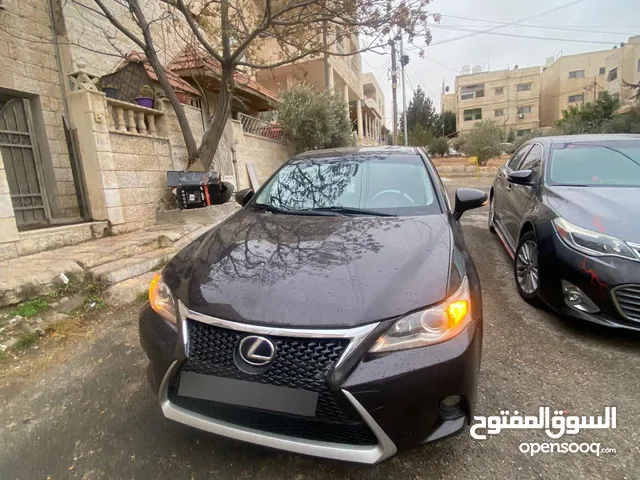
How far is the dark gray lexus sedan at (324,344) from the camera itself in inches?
50.4

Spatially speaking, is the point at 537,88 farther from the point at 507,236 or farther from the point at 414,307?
the point at 414,307

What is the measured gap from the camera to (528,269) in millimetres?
3082

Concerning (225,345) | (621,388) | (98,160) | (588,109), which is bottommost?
(621,388)

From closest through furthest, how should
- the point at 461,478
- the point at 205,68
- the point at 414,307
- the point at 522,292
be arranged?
the point at 414,307, the point at 461,478, the point at 522,292, the point at 205,68

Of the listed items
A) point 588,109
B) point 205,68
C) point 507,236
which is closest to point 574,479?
point 507,236

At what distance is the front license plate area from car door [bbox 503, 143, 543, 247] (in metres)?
3.04

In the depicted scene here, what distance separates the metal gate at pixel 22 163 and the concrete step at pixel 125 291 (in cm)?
239

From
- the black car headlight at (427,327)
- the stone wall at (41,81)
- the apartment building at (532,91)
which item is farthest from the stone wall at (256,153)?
the apartment building at (532,91)

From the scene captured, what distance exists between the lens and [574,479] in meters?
1.47

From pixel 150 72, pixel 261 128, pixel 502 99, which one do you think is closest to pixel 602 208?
pixel 150 72

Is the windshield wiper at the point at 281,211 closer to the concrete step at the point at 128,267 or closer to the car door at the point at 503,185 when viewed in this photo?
the concrete step at the point at 128,267

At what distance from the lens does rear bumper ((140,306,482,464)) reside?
125cm

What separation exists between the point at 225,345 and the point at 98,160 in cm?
478

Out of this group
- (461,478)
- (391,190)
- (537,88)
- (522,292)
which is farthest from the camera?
(537,88)
